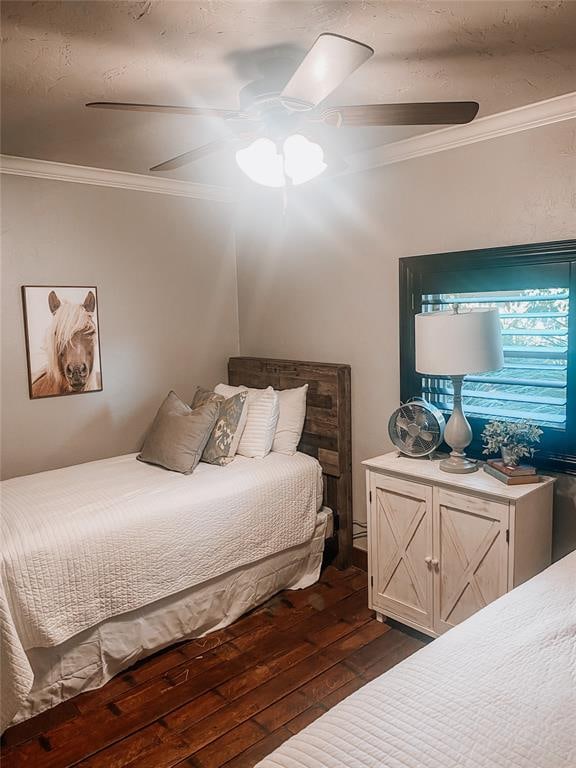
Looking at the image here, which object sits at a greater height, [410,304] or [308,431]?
[410,304]

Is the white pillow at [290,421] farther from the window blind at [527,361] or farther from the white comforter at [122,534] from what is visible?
the window blind at [527,361]

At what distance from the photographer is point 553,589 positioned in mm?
1746

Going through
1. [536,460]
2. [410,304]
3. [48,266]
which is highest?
[48,266]

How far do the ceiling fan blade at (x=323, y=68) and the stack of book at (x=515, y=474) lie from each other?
5.44ft

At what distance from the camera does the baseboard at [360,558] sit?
352cm

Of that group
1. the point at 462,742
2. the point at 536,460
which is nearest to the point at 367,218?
the point at 536,460

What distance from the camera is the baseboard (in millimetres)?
3520

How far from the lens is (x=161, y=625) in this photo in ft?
8.91

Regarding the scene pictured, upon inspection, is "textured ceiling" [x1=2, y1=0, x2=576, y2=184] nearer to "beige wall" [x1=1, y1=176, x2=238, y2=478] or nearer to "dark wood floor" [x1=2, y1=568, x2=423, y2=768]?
"beige wall" [x1=1, y1=176, x2=238, y2=478]

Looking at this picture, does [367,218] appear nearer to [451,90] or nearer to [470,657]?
[451,90]

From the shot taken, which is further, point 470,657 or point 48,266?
point 48,266

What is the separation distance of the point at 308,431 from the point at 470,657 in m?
2.23

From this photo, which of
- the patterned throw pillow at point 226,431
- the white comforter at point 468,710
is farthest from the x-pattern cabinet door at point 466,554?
the patterned throw pillow at point 226,431

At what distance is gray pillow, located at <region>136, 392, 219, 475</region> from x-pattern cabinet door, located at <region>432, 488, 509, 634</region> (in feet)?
4.24
